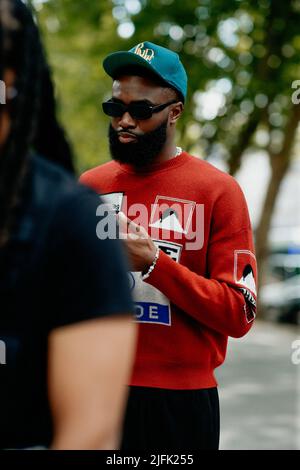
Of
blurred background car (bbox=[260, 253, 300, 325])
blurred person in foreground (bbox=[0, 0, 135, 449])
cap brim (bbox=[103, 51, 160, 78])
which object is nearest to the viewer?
blurred person in foreground (bbox=[0, 0, 135, 449])

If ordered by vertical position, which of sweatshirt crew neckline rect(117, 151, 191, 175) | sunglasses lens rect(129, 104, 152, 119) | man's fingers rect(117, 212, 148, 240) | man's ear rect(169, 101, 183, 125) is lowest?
man's fingers rect(117, 212, 148, 240)

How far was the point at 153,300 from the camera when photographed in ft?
7.97

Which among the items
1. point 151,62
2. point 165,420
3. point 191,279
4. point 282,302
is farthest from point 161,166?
point 282,302

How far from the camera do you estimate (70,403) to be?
113cm

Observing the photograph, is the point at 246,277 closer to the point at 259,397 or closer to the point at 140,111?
the point at 140,111

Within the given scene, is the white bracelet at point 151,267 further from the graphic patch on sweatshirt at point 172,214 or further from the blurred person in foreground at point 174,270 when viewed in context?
the graphic patch on sweatshirt at point 172,214

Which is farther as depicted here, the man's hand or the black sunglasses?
the black sunglasses

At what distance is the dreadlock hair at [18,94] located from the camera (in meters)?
1.16

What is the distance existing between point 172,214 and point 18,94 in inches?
52.9

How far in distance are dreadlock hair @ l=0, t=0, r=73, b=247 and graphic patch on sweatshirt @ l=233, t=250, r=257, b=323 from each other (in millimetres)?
1292

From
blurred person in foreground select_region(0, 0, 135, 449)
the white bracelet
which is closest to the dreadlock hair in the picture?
blurred person in foreground select_region(0, 0, 135, 449)

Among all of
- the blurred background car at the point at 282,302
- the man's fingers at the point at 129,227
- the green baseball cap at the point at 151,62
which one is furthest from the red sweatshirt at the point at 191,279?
Answer: the blurred background car at the point at 282,302

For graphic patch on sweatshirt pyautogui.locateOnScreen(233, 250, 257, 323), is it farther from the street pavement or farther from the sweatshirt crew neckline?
the street pavement

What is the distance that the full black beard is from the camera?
256 centimetres
